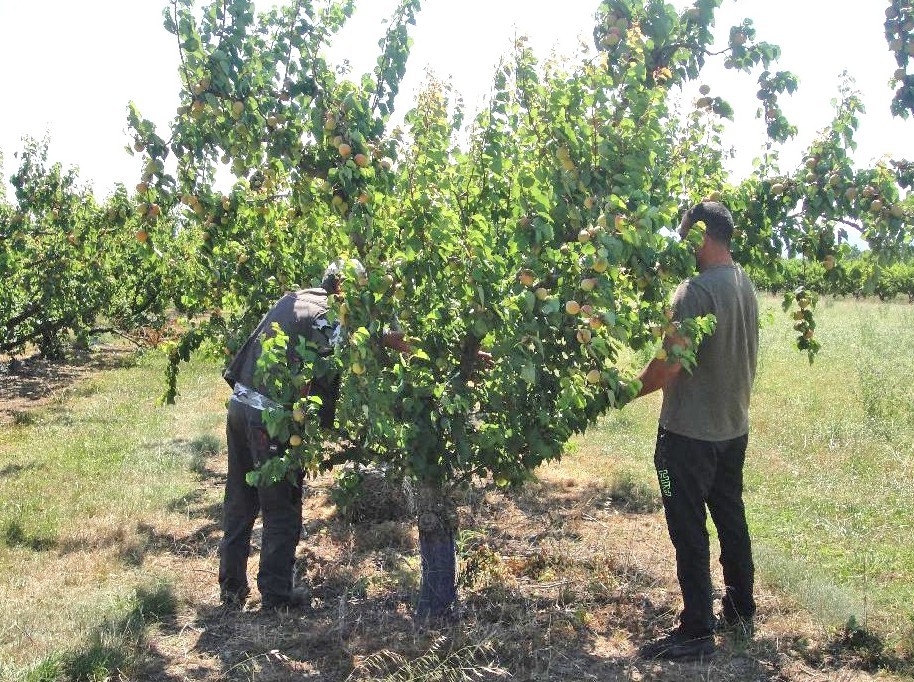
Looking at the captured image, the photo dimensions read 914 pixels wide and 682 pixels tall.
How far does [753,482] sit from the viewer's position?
697 centimetres

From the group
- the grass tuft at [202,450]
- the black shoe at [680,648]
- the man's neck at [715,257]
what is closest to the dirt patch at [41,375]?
the grass tuft at [202,450]

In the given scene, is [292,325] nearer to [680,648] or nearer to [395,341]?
[395,341]

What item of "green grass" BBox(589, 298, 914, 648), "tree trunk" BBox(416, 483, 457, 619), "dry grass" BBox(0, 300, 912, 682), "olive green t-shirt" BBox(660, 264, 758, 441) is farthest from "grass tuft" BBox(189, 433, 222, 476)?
"olive green t-shirt" BBox(660, 264, 758, 441)

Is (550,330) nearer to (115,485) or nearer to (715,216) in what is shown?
(715,216)

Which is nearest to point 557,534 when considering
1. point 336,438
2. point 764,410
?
point 336,438

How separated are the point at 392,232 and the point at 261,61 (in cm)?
97

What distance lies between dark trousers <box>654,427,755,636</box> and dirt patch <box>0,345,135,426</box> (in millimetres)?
8816

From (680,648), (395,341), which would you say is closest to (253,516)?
(395,341)

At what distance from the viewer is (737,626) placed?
4000 mm

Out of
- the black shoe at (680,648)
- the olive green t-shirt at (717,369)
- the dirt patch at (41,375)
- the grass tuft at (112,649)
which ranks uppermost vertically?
the olive green t-shirt at (717,369)

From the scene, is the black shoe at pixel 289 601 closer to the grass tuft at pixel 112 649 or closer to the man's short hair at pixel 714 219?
the grass tuft at pixel 112 649

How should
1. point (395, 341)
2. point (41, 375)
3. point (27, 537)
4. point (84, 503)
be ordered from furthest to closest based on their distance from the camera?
point (41, 375)
point (84, 503)
point (27, 537)
point (395, 341)

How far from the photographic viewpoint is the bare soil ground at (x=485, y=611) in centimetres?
372

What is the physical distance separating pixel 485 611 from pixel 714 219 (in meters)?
2.25
